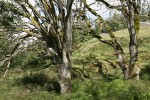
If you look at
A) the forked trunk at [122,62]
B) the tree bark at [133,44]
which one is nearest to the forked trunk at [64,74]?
the forked trunk at [122,62]

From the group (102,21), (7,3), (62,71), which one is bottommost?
(62,71)

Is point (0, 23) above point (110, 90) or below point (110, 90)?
above

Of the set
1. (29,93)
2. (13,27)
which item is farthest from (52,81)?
(13,27)

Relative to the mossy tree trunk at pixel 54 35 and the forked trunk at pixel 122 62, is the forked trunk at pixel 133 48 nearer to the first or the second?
the forked trunk at pixel 122 62

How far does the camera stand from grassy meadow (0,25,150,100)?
45.8 feet

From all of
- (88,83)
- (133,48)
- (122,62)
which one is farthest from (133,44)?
(88,83)

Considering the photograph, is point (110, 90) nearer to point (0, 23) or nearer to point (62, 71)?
point (62, 71)

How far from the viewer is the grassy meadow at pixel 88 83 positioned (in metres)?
14.0

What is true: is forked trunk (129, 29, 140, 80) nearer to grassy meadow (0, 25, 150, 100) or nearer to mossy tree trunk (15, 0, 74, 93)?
grassy meadow (0, 25, 150, 100)

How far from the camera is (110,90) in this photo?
1419cm

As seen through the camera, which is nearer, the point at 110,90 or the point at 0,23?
the point at 110,90

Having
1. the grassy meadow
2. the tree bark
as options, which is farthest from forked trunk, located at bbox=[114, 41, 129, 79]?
the grassy meadow

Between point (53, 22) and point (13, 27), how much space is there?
7.29ft

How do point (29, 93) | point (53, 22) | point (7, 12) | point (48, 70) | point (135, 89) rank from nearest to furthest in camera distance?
point (135, 89) → point (53, 22) → point (29, 93) → point (7, 12) → point (48, 70)
